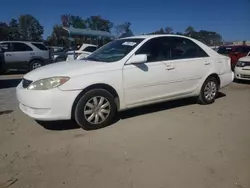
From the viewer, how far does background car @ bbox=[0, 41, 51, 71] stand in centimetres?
1300

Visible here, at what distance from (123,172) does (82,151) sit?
2.64 feet

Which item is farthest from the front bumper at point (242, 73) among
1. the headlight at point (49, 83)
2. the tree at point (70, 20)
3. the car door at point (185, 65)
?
the tree at point (70, 20)

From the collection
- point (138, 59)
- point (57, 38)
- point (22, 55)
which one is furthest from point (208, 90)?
point (57, 38)

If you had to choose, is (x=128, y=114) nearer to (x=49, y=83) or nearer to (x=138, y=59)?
(x=138, y=59)

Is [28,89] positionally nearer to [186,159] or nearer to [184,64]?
[186,159]

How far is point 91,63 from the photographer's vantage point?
4.71 m

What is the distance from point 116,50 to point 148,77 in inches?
33.5

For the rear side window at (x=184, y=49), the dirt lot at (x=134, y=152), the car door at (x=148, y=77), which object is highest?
the rear side window at (x=184, y=49)

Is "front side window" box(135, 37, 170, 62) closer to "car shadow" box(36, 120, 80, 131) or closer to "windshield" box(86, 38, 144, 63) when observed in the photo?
"windshield" box(86, 38, 144, 63)

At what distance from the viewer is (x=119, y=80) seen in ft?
15.1

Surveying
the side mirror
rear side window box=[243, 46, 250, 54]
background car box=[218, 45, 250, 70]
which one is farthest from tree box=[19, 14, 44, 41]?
the side mirror

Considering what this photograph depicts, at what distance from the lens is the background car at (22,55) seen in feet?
42.7

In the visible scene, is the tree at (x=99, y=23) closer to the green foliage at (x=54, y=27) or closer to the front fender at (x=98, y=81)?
the green foliage at (x=54, y=27)

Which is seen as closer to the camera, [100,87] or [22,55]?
[100,87]
